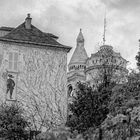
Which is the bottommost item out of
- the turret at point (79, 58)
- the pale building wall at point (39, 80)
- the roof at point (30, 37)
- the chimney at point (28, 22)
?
the pale building wall at point (39, 80)

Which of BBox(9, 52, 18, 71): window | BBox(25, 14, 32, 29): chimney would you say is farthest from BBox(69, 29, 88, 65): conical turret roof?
BBox(9, 52, 18, 71): window

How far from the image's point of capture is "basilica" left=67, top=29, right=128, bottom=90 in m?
34.0

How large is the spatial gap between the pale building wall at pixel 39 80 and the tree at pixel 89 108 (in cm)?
878

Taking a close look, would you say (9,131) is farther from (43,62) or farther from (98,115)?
(43,62)

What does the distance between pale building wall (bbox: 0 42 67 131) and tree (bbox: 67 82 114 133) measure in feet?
28.8

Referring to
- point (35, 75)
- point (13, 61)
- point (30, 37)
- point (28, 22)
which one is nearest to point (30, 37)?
point (30, 37)

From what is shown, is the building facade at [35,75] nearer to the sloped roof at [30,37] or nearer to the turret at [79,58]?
the sloped roof at [30,37]

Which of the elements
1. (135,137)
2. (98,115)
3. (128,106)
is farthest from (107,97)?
(135,137)

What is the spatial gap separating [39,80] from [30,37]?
4.06 meters

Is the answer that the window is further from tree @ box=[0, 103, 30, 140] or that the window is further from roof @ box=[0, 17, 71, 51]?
tree @ box=[0, 103, 30, 140]

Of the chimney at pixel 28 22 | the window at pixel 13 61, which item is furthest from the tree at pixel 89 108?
the chimney at pixel 28 22

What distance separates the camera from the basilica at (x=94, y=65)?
34.0 metres

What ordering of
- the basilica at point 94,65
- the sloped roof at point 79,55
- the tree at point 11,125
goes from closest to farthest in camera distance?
the tree at point 11,125
the basilica at point 94,65
the sloped roof at point 79,55

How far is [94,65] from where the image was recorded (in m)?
61.3
